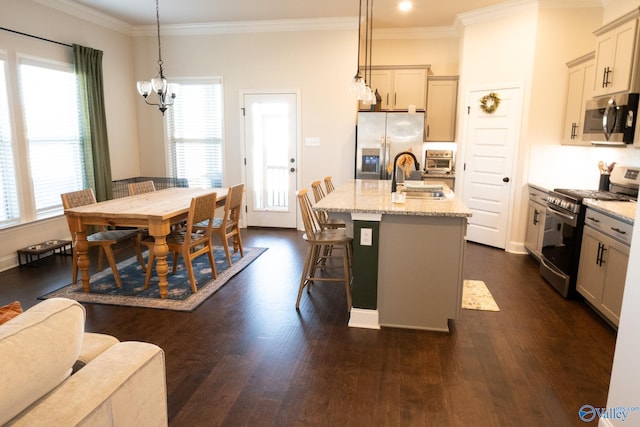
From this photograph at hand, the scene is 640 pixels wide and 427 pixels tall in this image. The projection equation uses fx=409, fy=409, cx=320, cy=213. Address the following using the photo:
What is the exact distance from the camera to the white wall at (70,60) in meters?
4.46

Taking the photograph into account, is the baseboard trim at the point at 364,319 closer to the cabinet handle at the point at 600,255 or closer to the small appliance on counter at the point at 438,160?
the cabinet handle at the point at 600,255

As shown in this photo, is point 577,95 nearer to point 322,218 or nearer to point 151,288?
point 322,218

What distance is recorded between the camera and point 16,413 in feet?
3.50

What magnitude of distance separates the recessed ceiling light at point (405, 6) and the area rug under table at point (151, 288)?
12.0 feet

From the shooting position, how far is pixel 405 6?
515 centimetres

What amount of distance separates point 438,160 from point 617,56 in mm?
2896

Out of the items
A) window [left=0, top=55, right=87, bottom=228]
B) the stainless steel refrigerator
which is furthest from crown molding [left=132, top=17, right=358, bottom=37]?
window [left=0, top=55, right=87, bottom=228]

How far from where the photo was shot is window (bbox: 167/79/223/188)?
6.36m

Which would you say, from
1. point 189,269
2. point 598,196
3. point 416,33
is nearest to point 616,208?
point 598,196

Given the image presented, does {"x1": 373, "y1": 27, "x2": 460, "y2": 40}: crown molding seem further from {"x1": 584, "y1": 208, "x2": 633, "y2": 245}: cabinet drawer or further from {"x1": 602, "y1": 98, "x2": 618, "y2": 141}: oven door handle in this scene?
{"x1": 584, "y1": 208, "x2": 633, "y2": 245}: cabinet drawer

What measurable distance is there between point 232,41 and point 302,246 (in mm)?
3302

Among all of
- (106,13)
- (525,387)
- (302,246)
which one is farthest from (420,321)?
(106,13)

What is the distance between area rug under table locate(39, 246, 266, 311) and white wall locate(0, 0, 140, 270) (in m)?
1.16

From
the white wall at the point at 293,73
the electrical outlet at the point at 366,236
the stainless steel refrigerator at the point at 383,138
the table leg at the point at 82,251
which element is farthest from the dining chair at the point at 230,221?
the stainless steel refrigerator at the point at 383,138
